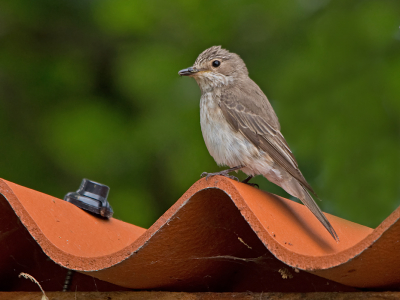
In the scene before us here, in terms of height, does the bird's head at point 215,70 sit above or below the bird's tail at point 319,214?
above

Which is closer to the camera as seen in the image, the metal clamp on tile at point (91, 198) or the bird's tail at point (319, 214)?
the bird's tail at point (319, 214)

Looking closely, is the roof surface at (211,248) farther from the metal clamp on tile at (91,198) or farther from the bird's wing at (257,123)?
the bird's wing at (257,123)

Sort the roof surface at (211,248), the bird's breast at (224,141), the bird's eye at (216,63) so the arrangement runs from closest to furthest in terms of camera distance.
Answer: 1. the roof surface at (211,248)
2. the bird's breast at (224,141)
3. the bird's eye at (216,63)

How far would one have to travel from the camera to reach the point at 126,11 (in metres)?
6.73

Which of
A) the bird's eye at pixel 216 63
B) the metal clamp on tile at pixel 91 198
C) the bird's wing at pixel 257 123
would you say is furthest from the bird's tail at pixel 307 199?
the bird's eye at pixel 216 63

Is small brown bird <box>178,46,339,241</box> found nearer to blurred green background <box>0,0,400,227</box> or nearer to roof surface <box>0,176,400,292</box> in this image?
roof surface <box>0,176,400,292</box>

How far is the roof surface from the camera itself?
205cm

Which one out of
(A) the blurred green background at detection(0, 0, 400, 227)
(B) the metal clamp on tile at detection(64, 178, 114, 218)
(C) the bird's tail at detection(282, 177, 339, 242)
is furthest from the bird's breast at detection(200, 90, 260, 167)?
(A) the blurred green background at detection(0, 0, 400, 227)

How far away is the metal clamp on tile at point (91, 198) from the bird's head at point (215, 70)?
4.69 ft

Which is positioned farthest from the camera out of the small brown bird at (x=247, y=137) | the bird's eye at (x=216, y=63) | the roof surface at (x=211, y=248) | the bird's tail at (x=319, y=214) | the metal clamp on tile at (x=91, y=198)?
the bird's eye at (x=216, y=63)

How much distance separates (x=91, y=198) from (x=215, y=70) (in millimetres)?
1788

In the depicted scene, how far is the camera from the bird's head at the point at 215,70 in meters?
4.57

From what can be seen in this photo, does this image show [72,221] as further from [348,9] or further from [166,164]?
[348,9]

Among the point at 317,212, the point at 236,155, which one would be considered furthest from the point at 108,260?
the point at 236,155
